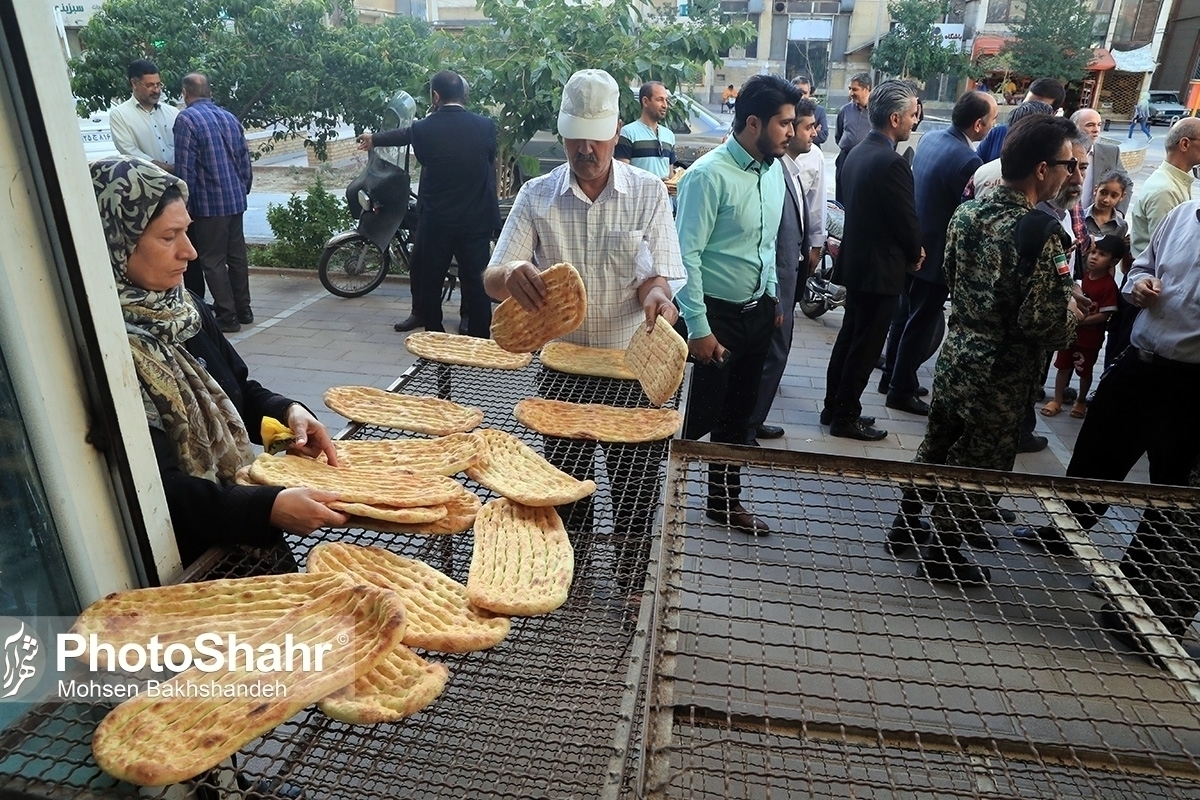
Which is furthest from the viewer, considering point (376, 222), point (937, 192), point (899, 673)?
point (376, 222)

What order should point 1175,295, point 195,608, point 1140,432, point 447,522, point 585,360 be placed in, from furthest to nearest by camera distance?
point 1140,432 < point 1175,295 < point 585,360 < point 447,522 < point 195,608

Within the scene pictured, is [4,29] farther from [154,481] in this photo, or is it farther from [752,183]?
[752,183]

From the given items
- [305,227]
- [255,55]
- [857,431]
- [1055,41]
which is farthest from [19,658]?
[1055,41]

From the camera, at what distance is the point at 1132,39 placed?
95.3 feet

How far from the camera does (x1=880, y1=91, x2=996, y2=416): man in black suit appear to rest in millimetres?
4891

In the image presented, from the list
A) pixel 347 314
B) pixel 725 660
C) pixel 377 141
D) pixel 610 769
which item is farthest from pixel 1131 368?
pixel 347 314

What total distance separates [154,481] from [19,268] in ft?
1.44

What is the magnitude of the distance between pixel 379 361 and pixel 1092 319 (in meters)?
4.84

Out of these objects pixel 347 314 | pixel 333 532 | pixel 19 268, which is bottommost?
pixel 347 314

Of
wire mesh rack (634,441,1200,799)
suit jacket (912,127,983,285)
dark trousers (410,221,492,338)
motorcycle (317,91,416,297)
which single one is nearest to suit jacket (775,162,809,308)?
suit jacket (912,127,983,285)

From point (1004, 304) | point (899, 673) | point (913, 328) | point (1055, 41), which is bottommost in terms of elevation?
point (899, 673)

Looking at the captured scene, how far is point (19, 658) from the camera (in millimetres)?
1295

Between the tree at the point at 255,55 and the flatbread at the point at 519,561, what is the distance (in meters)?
6.82

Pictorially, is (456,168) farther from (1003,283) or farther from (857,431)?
(1003,283)
